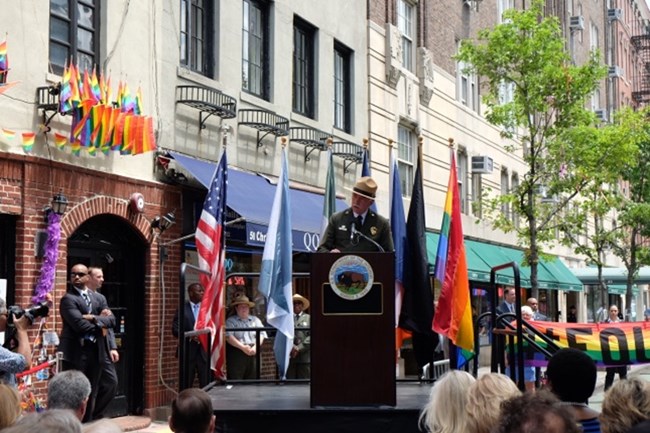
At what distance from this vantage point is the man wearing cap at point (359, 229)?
845 cm

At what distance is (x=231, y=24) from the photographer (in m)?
17.4

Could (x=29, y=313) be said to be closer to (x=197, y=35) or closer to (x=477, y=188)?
(x=197, y=35)

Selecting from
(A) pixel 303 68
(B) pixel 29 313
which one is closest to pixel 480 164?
(A) pixel 303 68

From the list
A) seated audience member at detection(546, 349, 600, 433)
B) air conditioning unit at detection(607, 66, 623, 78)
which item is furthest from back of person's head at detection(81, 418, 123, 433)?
air conditioning unit at detection(607, 66, 623, 78)

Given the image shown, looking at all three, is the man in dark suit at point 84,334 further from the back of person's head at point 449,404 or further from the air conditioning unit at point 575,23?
the air conditioning unit at point 575,23

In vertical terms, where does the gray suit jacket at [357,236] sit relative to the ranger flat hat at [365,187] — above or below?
below

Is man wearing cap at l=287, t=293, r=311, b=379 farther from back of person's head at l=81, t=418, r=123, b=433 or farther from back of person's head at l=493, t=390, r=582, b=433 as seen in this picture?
back of person's head at l=493, t=390, r=582, b=433

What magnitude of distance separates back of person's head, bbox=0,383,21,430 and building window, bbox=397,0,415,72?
21182 mm

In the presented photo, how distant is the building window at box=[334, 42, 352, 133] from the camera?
22.0 metres

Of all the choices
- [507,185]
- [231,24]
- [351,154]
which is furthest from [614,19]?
[231,24]

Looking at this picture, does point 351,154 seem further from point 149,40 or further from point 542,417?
point 542,417

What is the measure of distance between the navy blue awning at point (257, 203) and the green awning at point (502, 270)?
6027 millimetres

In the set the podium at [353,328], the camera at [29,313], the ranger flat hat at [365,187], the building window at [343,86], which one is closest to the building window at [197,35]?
the building window at [343,86]

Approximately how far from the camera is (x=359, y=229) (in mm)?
8516
